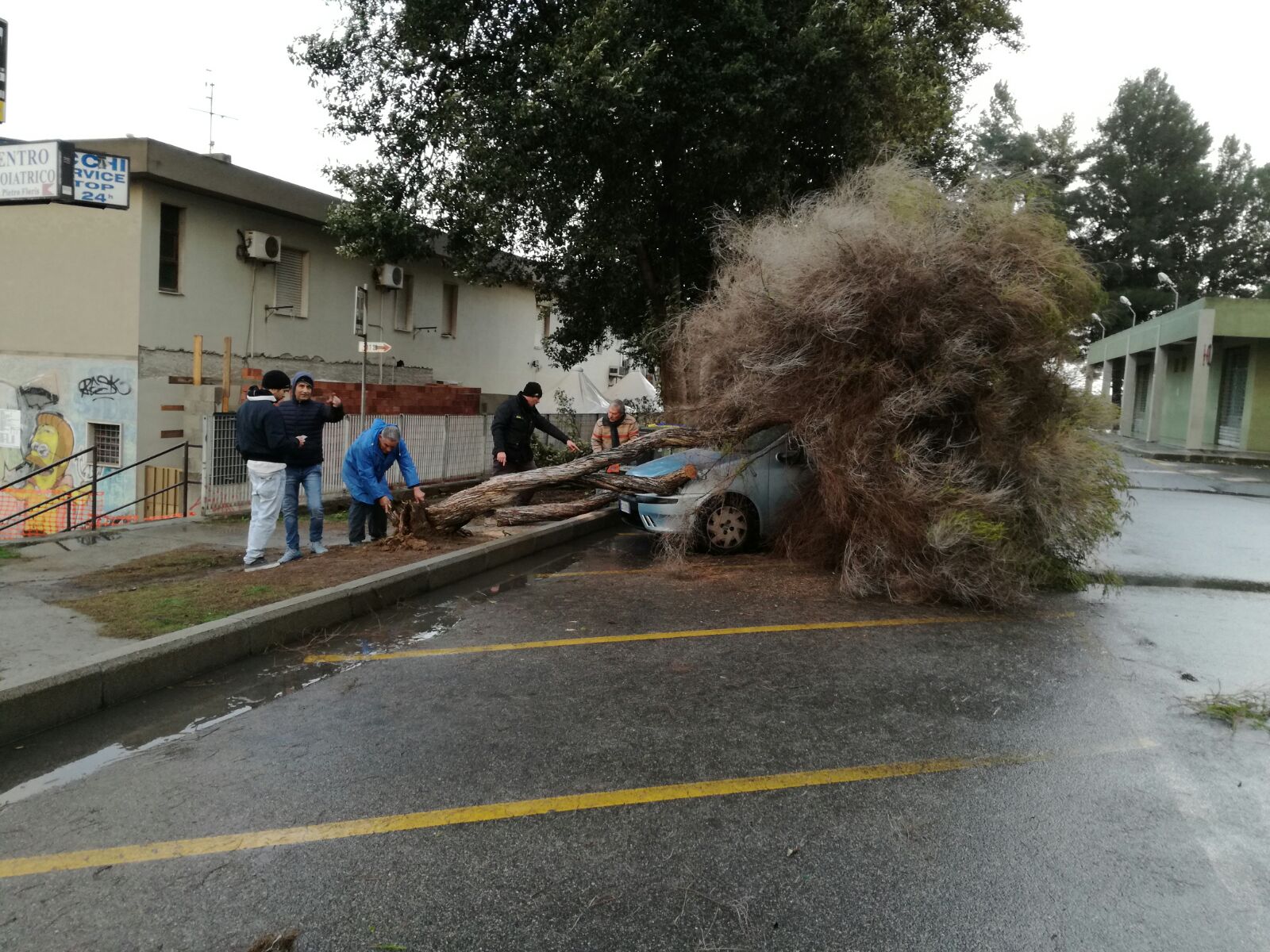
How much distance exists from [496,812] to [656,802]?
67 centimetres

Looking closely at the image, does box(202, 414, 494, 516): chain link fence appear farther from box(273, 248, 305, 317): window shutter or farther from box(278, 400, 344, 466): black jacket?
box(273, 248, 305, 317): window shutter

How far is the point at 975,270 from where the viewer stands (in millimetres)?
7547

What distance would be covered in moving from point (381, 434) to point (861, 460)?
458cm

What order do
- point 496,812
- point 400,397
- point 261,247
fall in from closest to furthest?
point 496,812
point 261,247
point 400,397

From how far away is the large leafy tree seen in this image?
12344mm

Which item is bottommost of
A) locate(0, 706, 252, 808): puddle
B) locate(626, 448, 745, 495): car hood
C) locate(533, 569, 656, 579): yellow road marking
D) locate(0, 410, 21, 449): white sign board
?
locate(0, 706, 252, 808): puddle

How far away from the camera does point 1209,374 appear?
108 feet

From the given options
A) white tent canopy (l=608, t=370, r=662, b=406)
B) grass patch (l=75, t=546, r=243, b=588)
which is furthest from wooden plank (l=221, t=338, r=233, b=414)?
white tent canopy (l=608, t=370, r=662, b=406)

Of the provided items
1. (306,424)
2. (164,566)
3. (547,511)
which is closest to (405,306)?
(547,511)

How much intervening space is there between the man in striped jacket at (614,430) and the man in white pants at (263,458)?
486cm

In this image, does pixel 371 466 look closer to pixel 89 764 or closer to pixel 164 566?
pixel 164 566

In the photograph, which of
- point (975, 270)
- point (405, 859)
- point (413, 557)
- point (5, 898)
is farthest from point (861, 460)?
point (5, 898)

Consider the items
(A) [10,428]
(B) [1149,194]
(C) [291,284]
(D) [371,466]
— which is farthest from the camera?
(B) [1149,194]

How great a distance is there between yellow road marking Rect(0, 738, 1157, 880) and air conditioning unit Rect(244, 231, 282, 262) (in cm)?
1478
